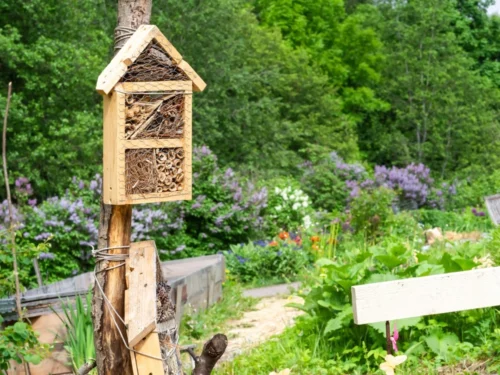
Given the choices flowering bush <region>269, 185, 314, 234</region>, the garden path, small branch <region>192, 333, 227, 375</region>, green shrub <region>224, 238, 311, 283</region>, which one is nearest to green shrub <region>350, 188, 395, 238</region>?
flowering bush <region>269, 185, 314, 234</region>

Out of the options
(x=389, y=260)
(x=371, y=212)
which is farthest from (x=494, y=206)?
(x=389, y=260)

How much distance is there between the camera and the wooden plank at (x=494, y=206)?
1203 cm

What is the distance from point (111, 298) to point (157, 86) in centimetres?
90

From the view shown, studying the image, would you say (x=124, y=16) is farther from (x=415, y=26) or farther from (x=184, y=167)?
(x=415, y=26)

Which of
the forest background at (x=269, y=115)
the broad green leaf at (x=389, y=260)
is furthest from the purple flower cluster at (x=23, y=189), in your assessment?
the broad green leaf at (x=389, y=260)

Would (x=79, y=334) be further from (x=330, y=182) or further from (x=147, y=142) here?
A: (x=330, y=182)

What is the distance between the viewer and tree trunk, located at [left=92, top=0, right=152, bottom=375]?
11.3 ft

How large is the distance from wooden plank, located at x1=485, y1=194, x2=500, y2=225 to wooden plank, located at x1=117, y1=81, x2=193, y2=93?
9333 millimetres

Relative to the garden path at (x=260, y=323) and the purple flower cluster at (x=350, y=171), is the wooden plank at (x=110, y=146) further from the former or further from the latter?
the purple flower cluster at (x=350, y=171)

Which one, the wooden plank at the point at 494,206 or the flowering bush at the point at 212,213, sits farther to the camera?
the wooden plank at the point at 494,206

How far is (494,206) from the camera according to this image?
12.2 metres

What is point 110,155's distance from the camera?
11.2ft

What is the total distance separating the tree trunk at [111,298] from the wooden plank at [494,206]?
9422 mm

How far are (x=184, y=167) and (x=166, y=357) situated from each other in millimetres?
797
